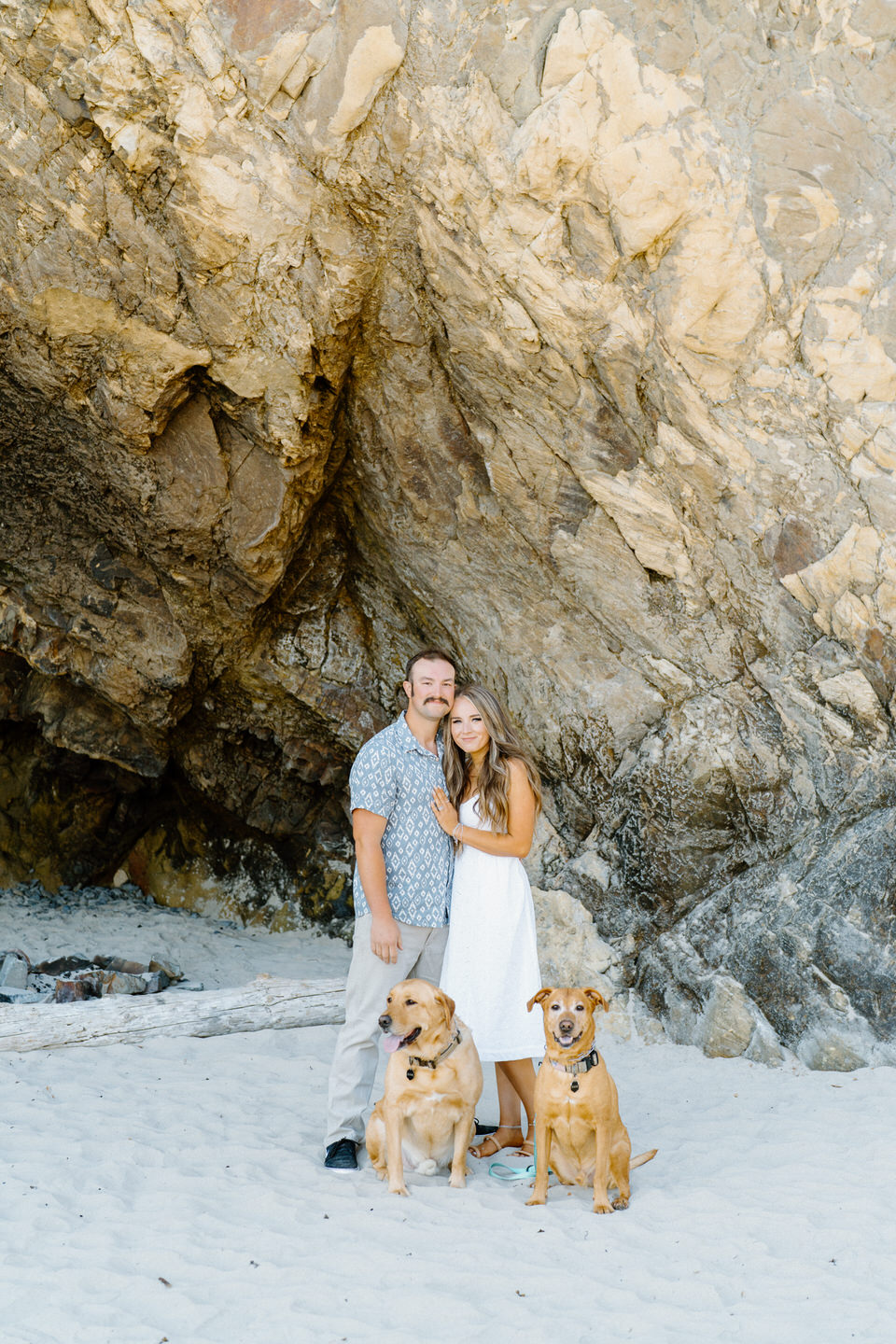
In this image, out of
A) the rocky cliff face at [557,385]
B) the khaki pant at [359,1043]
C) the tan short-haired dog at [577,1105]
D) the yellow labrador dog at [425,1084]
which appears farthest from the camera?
the rocky cliff face at [557,385]

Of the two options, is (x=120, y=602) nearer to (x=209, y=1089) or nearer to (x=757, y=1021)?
(x=209, y=1089)

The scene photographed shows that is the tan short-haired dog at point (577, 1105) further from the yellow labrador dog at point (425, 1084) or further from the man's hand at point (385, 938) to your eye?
the man's hand at point (385, 938)

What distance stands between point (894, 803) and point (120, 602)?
580 cm

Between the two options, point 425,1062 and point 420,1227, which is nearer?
point 420,1227

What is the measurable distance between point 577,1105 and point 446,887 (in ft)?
3.27

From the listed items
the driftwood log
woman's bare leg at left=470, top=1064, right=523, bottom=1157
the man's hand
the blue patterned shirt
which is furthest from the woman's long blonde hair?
the driftwood log

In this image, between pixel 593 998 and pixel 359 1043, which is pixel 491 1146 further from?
pixel 593 998

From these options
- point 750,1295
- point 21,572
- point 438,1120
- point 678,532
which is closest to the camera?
point 750,1295

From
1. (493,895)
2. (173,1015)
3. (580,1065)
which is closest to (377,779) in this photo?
(493,895)

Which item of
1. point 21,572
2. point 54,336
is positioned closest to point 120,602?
point 21,572

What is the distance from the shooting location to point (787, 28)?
4.40m

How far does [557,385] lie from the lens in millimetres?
5379

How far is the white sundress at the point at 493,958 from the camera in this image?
371 centimetres

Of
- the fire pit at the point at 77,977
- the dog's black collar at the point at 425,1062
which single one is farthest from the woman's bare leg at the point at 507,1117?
the fire pit at the point at 77,977
